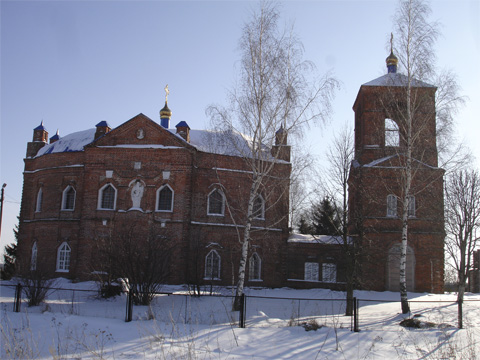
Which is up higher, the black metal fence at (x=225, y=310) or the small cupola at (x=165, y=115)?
the small cupola at (x=165, y=115)

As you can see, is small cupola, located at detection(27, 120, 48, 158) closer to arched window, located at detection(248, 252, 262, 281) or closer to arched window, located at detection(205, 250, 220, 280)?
arched window, located at detection(205, 250, 220, 280)

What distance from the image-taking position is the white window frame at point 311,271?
1015 inches

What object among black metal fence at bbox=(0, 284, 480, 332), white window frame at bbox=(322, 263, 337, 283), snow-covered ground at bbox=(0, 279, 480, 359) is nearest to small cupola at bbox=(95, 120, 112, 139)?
black metal fence at bbox=(0, 284, 480, 332)


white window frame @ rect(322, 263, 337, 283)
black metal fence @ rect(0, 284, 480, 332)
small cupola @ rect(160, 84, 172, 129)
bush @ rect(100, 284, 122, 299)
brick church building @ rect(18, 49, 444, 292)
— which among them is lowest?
black metal fence @ rect(0, 284, 480, 332)

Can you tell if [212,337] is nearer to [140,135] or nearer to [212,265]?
[212,265]

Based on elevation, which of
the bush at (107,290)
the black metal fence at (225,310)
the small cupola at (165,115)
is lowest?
the black metal fence at (225,310)

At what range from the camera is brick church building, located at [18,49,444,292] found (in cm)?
2381

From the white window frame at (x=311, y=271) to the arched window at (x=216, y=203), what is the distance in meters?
5.74

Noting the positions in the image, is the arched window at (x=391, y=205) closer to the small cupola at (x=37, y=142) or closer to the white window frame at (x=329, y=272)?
the white window frame at (x=329, y=272)

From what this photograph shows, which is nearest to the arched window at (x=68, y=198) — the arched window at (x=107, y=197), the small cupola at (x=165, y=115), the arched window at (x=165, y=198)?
the arched window at (x=107, y=197)

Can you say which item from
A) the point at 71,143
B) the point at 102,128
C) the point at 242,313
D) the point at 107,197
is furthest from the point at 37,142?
the point at 242,313

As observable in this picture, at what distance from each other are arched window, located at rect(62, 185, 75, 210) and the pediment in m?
3.28

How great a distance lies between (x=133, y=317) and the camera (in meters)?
12.6

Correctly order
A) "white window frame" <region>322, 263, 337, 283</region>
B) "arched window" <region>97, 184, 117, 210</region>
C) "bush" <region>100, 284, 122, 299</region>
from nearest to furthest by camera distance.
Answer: "bush" <region>100, 284, 122, 299</region> < "arched window" <region>97, 184, 117, 210</region> < "white window frame" <region>322, 263, 337, 283</region>
